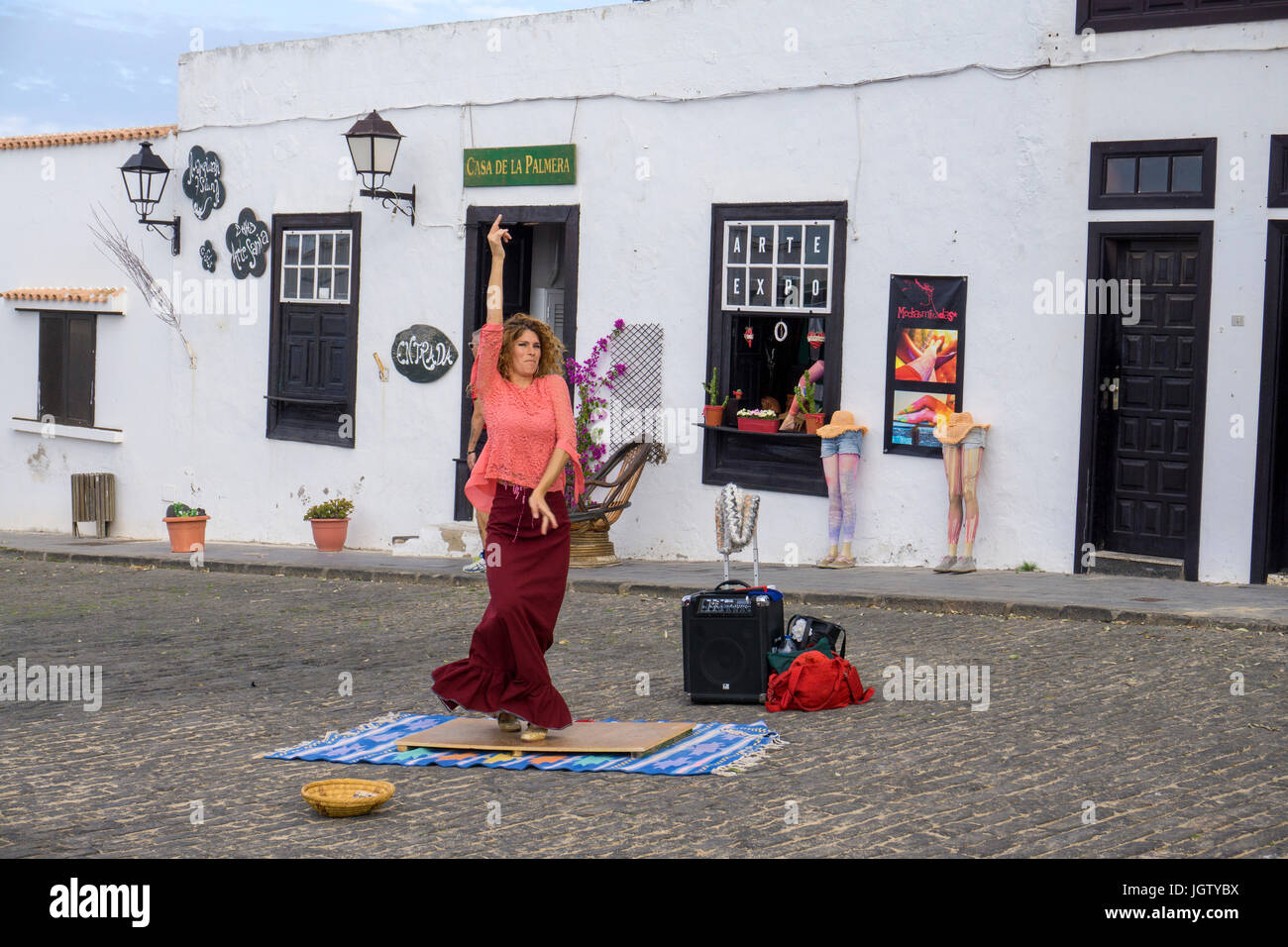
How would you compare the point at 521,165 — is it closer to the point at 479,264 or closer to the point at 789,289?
the point at 479,264

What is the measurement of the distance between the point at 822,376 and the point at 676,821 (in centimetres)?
863

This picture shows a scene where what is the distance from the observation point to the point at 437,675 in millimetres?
7141

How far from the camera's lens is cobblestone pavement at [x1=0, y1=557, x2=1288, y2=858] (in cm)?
534

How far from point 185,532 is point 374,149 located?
456 centimetres

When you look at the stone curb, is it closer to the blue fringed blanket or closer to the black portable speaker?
the black portable speaker

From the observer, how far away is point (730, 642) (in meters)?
7.81

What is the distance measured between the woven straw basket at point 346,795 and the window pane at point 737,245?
9105mm

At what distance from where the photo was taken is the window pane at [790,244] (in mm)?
13836

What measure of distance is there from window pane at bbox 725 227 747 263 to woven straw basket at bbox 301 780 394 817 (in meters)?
9.10

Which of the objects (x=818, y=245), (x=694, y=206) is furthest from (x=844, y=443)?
(x=694, y=206)

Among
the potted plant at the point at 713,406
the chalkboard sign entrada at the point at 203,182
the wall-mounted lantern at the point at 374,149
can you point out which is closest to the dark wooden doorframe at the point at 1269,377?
the potted plant at the point at 713,406

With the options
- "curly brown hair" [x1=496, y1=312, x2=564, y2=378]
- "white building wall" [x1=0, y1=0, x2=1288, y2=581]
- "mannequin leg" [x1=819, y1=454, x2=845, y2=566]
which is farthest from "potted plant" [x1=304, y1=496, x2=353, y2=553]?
"curly brown hair" [x1=496, y1=312, x2=564, y2=378]

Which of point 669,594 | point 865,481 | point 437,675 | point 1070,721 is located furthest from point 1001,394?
point 437,675

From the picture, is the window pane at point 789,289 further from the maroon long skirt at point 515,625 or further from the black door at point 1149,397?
the maroon long skirt at point 515,625
